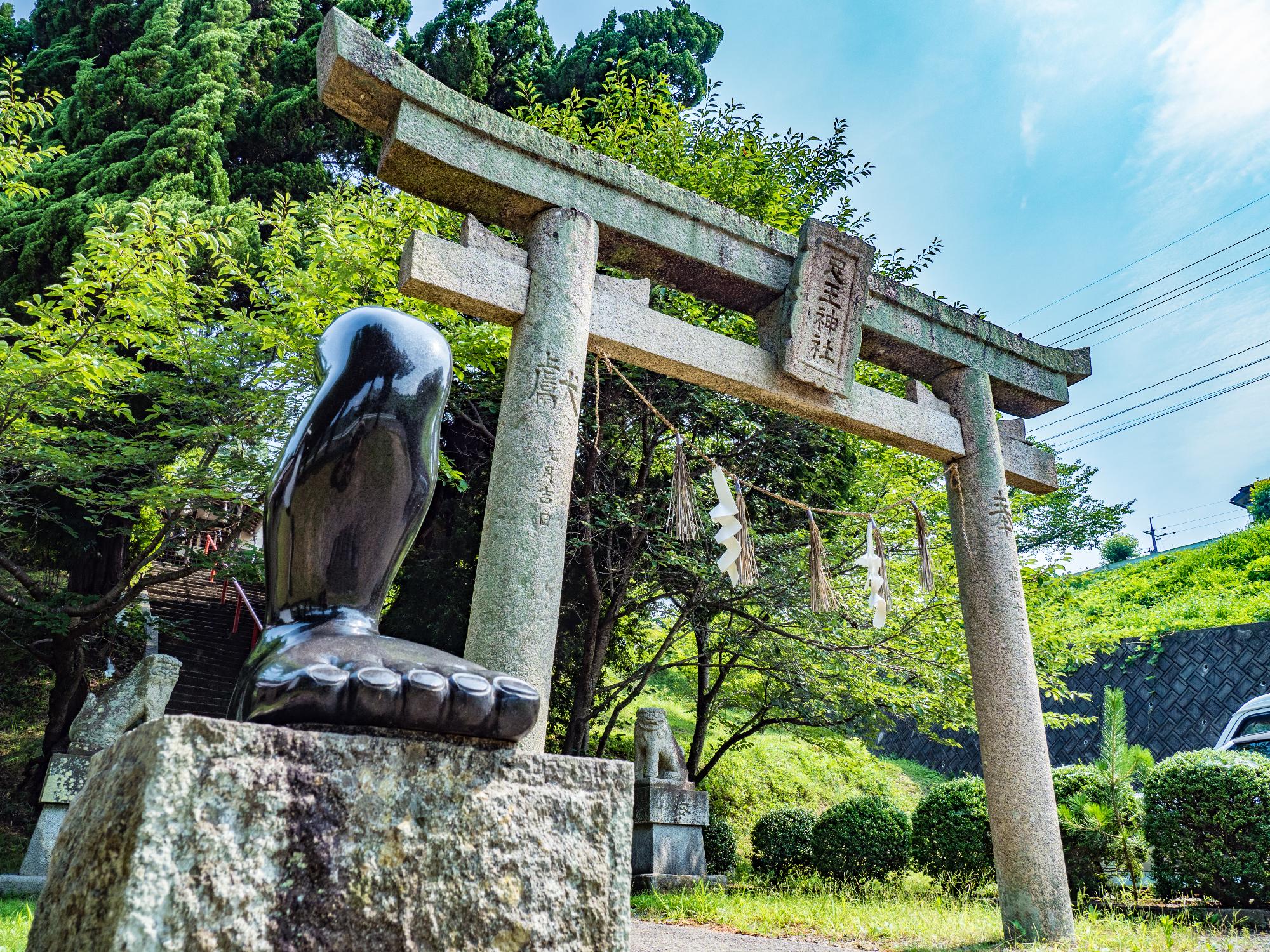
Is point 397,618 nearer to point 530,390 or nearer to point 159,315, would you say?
point 159,315

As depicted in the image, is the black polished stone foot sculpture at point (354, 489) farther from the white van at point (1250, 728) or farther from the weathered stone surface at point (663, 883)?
the white van at point (1250, 728)

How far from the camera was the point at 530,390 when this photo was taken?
417cm

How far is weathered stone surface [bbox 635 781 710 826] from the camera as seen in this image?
837cm

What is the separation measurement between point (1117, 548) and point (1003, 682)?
25.7 m

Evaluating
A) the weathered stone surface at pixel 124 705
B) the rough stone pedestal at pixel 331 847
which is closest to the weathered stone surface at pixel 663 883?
the weathered stone surface at pixel 124 705

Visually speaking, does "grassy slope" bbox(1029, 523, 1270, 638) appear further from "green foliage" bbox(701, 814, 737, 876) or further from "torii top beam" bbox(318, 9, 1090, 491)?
"torii top beam" bbox(318, 9, 1090, 491)

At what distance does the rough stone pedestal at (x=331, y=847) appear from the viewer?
48.2 inches

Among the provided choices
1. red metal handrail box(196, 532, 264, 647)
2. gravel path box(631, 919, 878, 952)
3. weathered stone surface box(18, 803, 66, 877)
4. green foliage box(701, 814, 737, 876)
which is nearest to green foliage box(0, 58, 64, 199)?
red metal handrail box(196, 532, 264, 647)

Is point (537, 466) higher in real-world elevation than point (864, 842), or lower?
higher

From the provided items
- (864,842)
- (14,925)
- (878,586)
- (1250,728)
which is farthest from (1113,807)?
(14,925)

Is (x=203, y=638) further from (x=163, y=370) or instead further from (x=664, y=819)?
(x=664, y=819)

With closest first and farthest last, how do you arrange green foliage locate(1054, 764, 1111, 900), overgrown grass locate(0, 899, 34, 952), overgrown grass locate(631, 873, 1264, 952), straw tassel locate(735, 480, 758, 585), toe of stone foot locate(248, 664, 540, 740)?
toe of stone foot locate(248, 664, 540, 740) → overgrown grass locate(0, 899, 34, 952) → overgrown grass locate(631, 873, 1264, 952) → straw tassel locate(735, 480, 758, 585) → green foliage locate(1054, 764, 1111, 900)

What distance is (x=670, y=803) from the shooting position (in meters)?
8.47

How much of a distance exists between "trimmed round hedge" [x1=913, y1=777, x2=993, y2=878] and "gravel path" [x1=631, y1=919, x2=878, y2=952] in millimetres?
3643
